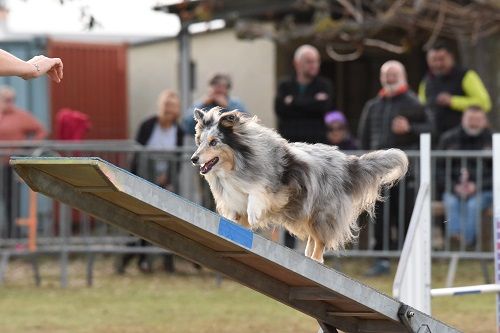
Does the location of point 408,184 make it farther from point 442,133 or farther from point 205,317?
point 205,317

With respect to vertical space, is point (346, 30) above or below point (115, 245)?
above

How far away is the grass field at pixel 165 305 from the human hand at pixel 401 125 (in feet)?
4.70

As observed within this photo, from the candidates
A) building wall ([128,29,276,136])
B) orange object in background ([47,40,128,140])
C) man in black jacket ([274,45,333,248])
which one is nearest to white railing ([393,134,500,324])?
man in black jacket ([274,45,333,248])

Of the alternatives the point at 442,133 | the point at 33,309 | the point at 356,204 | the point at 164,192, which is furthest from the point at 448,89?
the point at 164,192

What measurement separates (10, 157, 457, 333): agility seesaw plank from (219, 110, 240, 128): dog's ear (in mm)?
523

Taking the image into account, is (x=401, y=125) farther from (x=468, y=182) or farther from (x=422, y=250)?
(x=422, y=250)

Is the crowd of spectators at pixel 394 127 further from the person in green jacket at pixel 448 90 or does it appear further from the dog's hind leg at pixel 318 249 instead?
the dog's hind leg at pixel 318 249

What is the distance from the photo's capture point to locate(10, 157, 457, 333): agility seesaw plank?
4938mm

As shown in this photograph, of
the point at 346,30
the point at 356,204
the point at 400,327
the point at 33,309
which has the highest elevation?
the point at 346,30

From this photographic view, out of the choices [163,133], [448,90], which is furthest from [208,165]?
[448,90]

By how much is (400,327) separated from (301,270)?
0.75 meters

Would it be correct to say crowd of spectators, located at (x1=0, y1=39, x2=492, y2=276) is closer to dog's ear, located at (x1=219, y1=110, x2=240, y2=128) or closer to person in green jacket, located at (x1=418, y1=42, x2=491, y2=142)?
person in green jacket, located at (x1=418, y1=42, x2=491, y2=142)

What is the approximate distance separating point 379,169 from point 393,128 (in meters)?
5.67

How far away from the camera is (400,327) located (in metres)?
5.87
